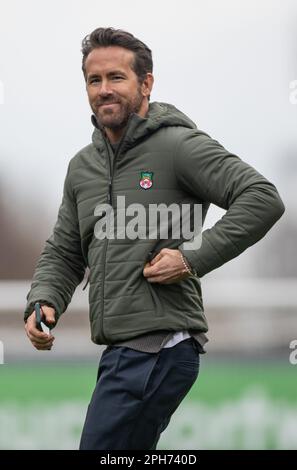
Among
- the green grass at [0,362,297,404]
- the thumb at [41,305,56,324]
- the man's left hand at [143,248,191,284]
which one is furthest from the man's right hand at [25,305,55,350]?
the green grass at [0,362,297,404]

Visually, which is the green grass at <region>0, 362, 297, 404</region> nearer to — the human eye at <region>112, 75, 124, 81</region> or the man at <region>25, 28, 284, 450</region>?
the man at <region>25, 28, 284, 450</region>

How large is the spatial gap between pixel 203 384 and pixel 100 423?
2296mm

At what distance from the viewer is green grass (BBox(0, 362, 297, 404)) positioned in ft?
14.5

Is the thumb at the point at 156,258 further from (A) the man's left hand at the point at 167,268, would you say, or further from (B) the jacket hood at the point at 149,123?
(B) the jacket hood at the point at 149,123

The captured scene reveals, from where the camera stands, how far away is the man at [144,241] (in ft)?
7.36

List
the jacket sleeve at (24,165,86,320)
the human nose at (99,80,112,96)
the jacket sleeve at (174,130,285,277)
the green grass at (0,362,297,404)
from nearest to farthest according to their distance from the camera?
1. the jacket sleeve at (174,130,285,277)
2. the human nose at (99,80,112,96)
3. the jacket sleeve at (24,165,86,320)
4. the green grass at (0,362,297,404)

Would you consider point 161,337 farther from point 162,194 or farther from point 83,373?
point 83,373

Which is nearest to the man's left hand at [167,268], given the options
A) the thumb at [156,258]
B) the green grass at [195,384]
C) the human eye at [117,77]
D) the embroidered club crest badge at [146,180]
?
the thumb at [156,258]

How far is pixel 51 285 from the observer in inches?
98.0

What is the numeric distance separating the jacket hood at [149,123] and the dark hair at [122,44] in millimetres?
81

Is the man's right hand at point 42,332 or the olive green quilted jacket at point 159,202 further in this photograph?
the man's right hand at point 42,332

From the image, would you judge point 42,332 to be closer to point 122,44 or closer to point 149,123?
point 149,123

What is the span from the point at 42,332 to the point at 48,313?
54 mm
